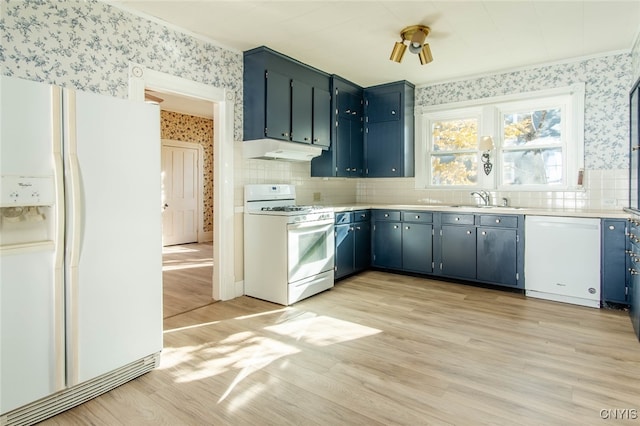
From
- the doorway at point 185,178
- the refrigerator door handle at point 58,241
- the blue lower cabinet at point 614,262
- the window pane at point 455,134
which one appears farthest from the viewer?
the doorway at point 185,178

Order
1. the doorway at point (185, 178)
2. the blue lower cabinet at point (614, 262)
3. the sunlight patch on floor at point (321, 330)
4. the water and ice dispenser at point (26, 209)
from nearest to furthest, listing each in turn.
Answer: the water and ice dispenser at point (26, 209) < the sunlight patch on floor at point (321, 330) < the blue lower cabinet at point (614, 262) < the doorway at point (185, 178)

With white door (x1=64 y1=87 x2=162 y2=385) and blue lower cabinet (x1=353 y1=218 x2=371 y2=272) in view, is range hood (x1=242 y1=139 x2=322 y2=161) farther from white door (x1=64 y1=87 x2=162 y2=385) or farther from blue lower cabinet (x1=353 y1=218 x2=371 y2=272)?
white door (x1=64 y1=87 x2=162 y2=385)

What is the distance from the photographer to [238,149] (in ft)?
12.8

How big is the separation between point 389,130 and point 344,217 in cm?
151

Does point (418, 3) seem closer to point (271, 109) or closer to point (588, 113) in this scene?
point (271, 109)

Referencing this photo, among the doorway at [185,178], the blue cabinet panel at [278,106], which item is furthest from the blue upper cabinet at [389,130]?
the doorway at [185,178]

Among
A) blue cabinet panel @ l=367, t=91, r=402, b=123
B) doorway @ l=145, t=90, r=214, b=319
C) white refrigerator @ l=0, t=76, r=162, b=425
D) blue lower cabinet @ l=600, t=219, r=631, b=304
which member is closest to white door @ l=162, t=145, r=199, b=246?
doorway @ l=145, t=90, r=214, b=319

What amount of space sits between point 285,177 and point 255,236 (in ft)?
3.28

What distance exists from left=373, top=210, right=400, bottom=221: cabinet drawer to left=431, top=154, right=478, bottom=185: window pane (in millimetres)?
846

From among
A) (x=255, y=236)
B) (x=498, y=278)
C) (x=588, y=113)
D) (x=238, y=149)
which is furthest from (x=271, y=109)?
(x=588, y=113)

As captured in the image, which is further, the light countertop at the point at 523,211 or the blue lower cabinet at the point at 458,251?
the blue lower cabinet at the point at 458,251

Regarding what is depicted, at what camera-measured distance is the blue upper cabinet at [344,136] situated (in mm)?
4820

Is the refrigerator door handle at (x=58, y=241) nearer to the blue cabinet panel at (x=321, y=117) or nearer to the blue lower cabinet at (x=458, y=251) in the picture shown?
the blue cabinet panel at (x=321, y=117)

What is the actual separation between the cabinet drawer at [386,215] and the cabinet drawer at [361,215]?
9 centimetres
